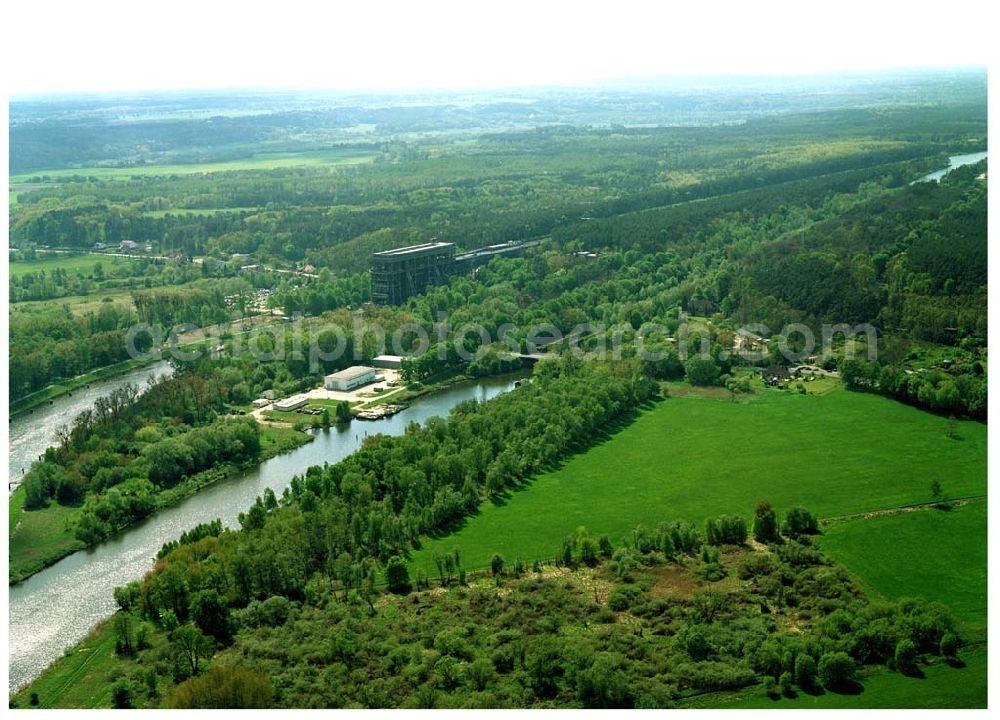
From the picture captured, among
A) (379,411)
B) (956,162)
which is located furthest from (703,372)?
(956,162)

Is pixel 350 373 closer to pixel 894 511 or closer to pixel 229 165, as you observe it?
pixel 894 511

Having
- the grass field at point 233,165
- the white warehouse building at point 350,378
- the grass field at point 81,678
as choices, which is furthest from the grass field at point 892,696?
the grass field at point 233,165

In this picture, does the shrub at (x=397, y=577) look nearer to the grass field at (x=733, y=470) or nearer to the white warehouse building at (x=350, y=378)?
the grass field at (x=733, y=470)

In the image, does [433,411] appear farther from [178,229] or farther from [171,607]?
[178,229]

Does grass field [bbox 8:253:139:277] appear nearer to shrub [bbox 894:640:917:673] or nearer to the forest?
the forest

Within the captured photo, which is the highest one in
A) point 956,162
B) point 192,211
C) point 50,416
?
point 956,162

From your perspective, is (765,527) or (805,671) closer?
(805,671)

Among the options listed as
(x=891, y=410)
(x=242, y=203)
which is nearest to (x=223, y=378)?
(x=891, y=410)

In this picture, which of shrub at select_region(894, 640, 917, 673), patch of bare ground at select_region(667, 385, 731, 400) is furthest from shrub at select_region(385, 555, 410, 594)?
patch of bare ground at select_region(667, 385, 731, 400)
